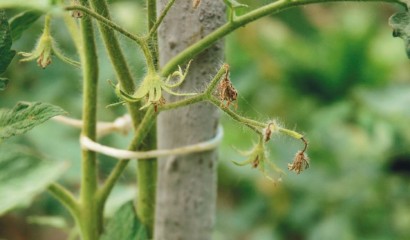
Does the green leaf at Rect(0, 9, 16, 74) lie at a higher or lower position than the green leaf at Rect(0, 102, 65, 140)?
higher

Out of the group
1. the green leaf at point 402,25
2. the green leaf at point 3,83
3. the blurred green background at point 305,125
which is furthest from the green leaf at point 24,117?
the blurred green background at point 305,125

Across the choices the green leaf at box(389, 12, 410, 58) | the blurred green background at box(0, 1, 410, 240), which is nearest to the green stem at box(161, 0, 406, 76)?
the green leaf at box(389, 12, 410, 58)

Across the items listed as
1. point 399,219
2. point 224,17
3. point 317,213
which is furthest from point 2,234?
point 224,17

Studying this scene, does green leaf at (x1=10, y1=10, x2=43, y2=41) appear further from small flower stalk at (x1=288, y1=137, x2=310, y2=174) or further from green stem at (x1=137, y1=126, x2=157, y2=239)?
small flower stalk at (x1=288, y1=137, x2=310, y2=174)

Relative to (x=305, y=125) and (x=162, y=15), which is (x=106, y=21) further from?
(x=305, y=125)

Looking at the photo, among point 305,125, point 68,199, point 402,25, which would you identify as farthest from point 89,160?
point 305,125
